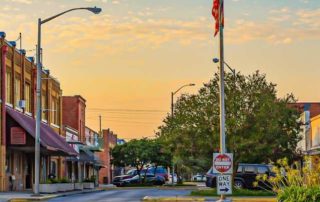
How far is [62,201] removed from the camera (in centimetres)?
3244

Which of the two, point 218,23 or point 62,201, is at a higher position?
point 218,23

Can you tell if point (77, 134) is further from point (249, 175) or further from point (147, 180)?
point (249, 175)

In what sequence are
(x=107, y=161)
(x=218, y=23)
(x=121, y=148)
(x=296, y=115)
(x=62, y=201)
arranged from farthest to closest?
(x=107, y=161) < (x=121, y=148) < (x=296, y=115) < (x=62, y=201) < (x=218, y=23)

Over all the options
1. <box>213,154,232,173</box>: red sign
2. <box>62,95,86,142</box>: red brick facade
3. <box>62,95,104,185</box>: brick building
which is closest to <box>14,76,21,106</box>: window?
<box>62,95,104,185</box>: brick building

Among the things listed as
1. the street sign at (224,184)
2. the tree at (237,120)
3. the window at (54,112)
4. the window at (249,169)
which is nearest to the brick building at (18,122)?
the window at (54,112)

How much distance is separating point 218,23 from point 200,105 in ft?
40.4

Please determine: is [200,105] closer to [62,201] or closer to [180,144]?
[180,144]

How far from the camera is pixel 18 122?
43281 millimetres

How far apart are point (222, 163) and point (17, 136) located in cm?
2163

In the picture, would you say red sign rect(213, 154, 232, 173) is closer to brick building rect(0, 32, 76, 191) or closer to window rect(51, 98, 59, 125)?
brick building rect(0, 32, 76, 191)

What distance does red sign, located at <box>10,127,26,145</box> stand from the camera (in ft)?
141

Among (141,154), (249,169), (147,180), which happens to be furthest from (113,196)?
(141,154)

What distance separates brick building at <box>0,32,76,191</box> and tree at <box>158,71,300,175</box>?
9405 millimetres

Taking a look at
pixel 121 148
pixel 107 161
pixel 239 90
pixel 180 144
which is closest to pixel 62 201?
pixel 180 144
